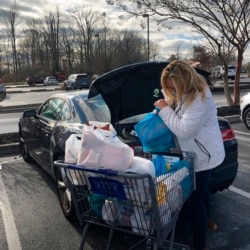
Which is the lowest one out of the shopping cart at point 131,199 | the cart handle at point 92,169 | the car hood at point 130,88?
the shopping cart at point 131,199

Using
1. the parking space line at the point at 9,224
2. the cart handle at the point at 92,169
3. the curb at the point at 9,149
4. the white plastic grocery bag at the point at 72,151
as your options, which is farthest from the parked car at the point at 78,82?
the cart handle at the point at 92,169

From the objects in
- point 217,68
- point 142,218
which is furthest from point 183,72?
point 217,68

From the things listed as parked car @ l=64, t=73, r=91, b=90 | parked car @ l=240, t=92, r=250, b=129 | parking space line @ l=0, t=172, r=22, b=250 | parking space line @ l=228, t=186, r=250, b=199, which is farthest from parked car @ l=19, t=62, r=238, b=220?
parked car @ l=64, t=73, r=91, b=90

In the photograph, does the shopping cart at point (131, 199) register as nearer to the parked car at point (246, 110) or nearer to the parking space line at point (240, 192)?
the parking space line at point (240, 192)

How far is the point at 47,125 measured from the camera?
5.06 metres

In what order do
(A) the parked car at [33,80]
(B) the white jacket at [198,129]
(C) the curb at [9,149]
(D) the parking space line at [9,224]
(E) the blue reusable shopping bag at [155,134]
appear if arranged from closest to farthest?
(B) the white jacket at [198,129] → (E) the blue reusable shopping bag at [155,134] → (D) the parking space line at [9,224] → (C) the curb at [9,149] → (A) the parked car at [33,80]

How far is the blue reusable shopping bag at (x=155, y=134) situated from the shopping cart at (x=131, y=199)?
0.91 ft

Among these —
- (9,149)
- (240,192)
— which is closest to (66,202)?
(240,192)

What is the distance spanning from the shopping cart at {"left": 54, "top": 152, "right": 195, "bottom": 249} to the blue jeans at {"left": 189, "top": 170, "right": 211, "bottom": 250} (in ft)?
1.07

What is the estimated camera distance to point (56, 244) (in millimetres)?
3607

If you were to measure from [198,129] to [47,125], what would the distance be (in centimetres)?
279

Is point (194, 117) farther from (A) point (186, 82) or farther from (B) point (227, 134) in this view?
(B) point (227, 134)

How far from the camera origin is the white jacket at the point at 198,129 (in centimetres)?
280

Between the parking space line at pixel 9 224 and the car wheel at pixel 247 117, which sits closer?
the parking space line at pixel 9 224
